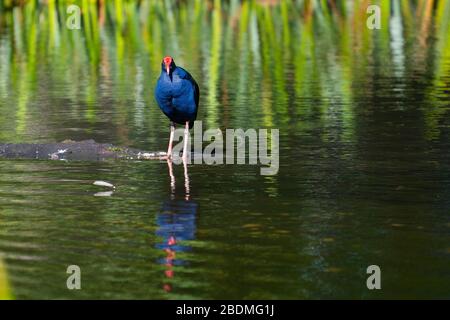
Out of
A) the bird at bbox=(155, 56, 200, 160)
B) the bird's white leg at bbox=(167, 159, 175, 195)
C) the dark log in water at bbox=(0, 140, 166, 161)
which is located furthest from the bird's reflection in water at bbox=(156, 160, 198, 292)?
the bird at bbox=(155, 56, 200, 160)

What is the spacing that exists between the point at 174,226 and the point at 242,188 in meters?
1.90

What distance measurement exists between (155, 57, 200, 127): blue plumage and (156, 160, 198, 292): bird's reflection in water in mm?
2282

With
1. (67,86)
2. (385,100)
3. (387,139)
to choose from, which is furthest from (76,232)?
(67,86)

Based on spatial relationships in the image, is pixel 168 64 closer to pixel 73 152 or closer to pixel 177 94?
pixel 177 94

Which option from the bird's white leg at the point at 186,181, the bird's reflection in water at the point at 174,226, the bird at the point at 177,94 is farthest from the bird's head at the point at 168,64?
the bird's reflection in water at the point at 174,226

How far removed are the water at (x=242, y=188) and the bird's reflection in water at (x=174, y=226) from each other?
24 mm

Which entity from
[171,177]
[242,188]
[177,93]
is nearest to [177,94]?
[177,93]

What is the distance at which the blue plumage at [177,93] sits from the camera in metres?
14.8

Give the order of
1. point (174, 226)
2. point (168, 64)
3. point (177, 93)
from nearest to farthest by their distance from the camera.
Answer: point (174, 226) → point (168, 64) → point (177, 93)

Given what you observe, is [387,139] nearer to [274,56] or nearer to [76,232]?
[76,232]

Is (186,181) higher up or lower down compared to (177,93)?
lower down

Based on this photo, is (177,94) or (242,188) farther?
(177,94)

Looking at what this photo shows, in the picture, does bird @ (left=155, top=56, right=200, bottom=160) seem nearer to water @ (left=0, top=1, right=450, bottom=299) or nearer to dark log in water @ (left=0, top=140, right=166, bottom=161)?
dark log in water @ (left=0, top=140, right=166, bottom=161)

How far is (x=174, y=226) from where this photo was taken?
10711 millimetres
